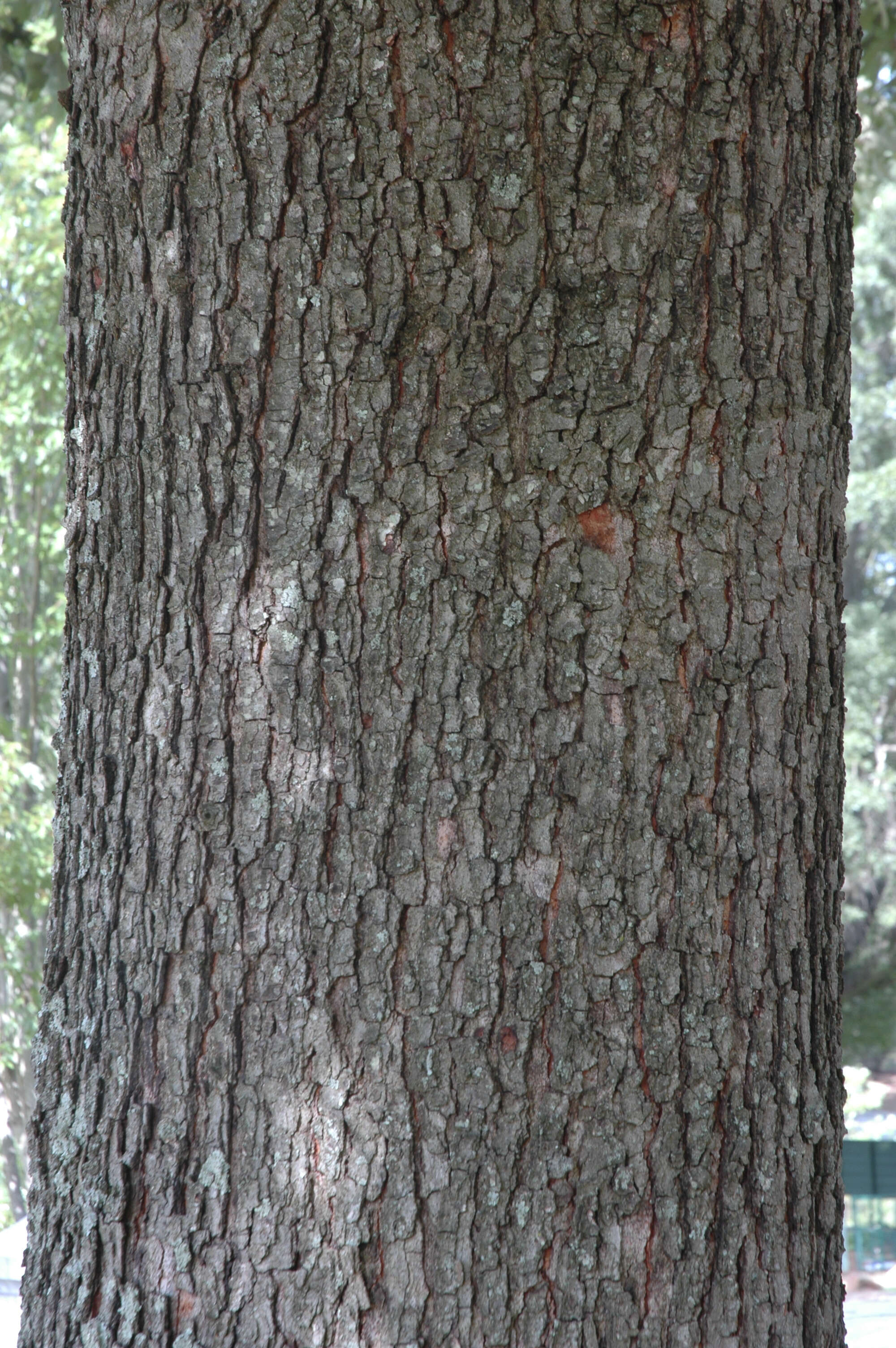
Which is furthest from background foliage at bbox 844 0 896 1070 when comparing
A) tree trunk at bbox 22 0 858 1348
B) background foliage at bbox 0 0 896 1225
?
tree trunk at bbox 22 0 858 1348

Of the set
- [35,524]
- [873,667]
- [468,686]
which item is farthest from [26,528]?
[873,667]

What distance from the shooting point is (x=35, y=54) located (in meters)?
3.58

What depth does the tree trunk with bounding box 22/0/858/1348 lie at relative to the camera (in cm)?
115

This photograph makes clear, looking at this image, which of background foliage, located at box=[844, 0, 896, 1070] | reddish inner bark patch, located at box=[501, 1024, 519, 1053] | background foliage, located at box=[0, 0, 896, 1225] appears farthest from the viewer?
background foliage, located at box=[844, 0, 896, 1070]

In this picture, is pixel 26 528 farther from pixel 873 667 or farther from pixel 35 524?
pixel 873 667

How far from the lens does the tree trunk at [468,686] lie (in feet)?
3.77

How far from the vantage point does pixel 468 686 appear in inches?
45.8

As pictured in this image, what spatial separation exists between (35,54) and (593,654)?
11.4 feet

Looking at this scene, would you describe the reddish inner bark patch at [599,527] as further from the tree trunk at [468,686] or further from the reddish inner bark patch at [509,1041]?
the reddish inner bark patch at [509,1041]

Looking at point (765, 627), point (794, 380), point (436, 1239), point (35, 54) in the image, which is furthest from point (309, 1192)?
point (35, 54)

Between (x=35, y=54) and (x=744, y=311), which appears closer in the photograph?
(x=744, y=311)

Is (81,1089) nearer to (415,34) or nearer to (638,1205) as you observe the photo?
(638,1205)

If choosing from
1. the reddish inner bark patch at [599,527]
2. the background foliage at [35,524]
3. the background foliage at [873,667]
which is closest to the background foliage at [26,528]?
the background foliage at [35,524]

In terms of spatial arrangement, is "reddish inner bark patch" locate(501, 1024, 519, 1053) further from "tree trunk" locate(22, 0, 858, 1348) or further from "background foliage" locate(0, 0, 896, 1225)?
"background foliage" locate(0, 0, 896, 1225)
